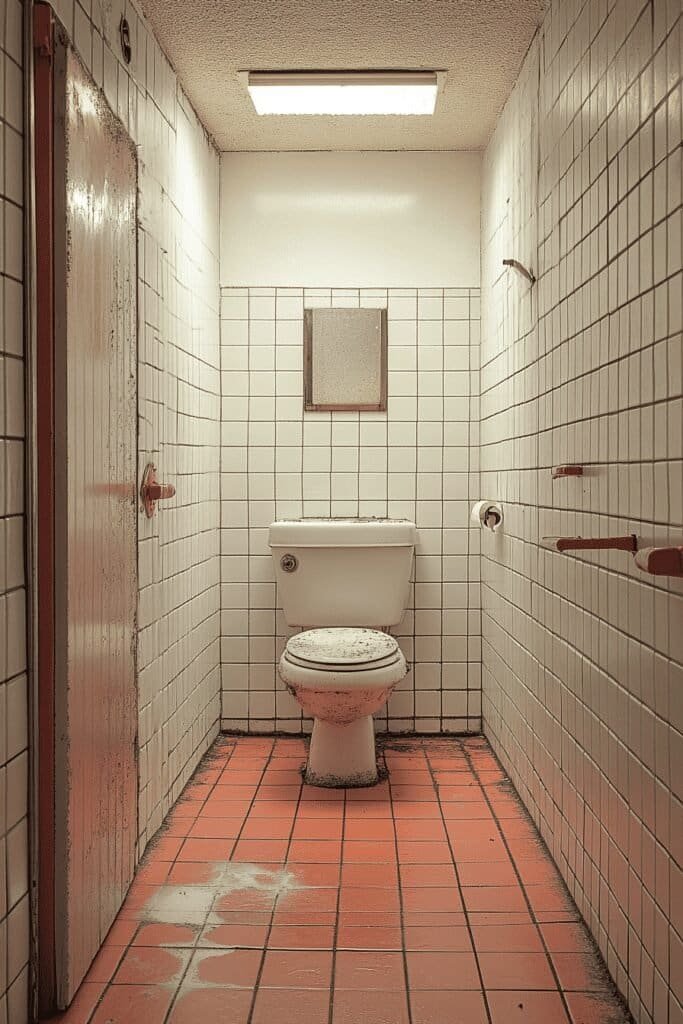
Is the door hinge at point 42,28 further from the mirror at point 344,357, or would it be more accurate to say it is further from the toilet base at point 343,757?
the toilet base at point 343,757

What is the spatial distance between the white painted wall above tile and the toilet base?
1746mm

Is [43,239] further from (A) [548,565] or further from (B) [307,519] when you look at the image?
(B) [307,519]

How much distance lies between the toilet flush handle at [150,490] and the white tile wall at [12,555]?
33.1 inches

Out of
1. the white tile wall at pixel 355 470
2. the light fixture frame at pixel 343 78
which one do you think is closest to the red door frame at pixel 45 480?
the light fixture frame at pixel 343 78

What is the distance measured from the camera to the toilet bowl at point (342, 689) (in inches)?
113

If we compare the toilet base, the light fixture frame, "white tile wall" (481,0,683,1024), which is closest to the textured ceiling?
the light fixture frame

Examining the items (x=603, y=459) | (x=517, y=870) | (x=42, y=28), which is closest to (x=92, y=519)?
(x=42, y=28)

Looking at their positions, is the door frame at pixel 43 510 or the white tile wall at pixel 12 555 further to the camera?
the door frame at pixel 43 510

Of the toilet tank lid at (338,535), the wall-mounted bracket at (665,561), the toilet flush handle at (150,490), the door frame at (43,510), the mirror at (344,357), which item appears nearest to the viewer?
the wall-mounted bracket at (665,561)

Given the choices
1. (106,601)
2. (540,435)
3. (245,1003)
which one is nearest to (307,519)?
(540,435)

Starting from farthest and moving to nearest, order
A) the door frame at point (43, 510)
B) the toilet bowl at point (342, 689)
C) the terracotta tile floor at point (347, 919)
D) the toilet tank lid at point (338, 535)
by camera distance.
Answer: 1. the toilet tank lid at point (338, 535)
2. the toilet bowl at point (342, 689)
3. the terracotta tile floor at point (347, 919)
4. the door frame at point (43, 510)

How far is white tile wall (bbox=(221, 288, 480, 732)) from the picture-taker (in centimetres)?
364

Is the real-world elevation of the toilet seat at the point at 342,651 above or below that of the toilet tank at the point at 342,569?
below

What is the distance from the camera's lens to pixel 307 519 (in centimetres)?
361
